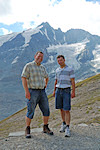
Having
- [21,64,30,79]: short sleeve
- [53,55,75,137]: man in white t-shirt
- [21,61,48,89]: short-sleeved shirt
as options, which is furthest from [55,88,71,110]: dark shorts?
[21,64,30,79]: short sleeve

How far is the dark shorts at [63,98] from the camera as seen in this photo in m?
8.36

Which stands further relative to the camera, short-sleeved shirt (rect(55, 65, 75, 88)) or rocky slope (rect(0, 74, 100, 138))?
rocky slope (rect(0, 74, 100, 138))

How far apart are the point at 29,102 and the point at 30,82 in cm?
101

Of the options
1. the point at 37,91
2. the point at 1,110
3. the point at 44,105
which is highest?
the point at 37,91

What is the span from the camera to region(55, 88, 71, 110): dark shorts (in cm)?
836

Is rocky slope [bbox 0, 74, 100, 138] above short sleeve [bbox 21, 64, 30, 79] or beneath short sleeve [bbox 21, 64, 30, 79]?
beneath

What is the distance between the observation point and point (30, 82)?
7848mm

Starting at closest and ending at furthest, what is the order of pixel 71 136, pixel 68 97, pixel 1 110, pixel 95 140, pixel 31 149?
1. pixel 31 149
2. pixel 95 140
3. pixel 71 136
4. pixel 68 97
5. pixel 1 110

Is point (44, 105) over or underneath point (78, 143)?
over

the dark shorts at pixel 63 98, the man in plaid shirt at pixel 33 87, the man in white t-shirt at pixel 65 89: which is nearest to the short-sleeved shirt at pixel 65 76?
the man in white t-shirt at pixel 65 89

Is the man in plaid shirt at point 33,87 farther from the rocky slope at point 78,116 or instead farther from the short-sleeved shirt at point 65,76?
the rocky slope at point 78,116

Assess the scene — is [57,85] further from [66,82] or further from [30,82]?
[30,82]

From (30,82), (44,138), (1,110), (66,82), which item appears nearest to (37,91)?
(30,82)

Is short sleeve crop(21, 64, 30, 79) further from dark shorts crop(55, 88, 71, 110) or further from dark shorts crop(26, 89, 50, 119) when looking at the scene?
dark shorts crop(55, 88, 71, 110)
